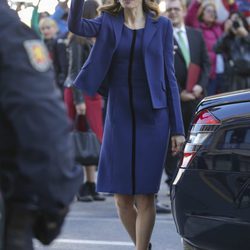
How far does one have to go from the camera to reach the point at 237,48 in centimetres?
1191

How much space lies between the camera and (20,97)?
8.32 feet

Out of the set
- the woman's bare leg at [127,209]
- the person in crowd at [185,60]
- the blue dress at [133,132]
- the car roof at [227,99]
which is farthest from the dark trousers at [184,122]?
the car roof at [227,99]

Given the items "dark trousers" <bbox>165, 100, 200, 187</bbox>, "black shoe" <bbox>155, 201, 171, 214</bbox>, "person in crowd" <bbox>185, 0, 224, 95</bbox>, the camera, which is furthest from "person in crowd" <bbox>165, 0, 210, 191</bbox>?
"person in crowd" <bbox>185, 0, 224, 95</bbox>

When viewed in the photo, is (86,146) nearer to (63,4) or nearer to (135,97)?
(135,97)

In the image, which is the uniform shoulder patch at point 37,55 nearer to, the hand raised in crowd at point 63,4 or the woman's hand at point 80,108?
the woman's hand at point 80,108

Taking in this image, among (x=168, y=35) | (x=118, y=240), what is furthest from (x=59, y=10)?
(x=168, y=35)

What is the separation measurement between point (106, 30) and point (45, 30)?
22.1ft

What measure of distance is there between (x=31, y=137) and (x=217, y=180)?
277 cm

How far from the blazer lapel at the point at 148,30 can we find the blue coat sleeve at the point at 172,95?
0.11m

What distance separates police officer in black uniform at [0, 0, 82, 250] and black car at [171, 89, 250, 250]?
2473mm

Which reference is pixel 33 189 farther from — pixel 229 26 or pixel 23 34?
pixel 229 26

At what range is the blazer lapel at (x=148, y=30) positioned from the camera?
578 centimetres

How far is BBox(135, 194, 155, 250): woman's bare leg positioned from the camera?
5.84 m

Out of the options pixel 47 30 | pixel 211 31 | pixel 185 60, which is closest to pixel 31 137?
pixel 185 60
